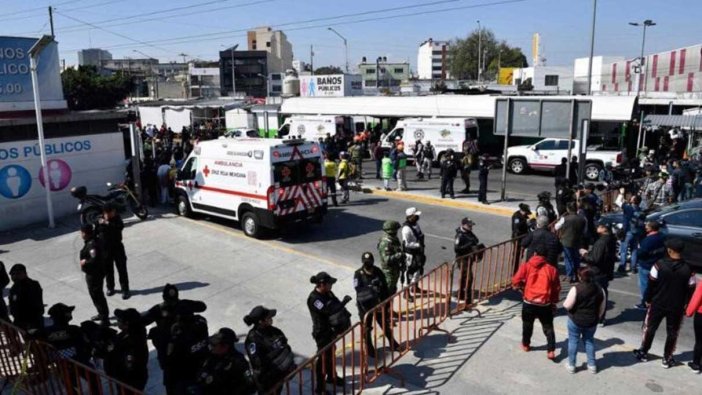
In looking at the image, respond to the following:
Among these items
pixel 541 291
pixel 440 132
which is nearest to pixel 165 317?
pixel 541 291

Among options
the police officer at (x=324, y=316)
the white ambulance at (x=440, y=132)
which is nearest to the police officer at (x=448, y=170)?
the white ambulance at (x=440, y=132)

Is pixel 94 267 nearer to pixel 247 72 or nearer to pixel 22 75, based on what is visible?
pixel 22 75

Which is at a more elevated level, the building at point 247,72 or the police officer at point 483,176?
the building at point 247,72

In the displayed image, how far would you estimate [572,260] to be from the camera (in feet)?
32.1

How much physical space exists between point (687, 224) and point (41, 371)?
1106 cm

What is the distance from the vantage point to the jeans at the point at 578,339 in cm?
648

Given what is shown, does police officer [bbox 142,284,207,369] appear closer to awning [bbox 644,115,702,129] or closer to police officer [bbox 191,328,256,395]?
police officer [bbox 191,328,256,395]

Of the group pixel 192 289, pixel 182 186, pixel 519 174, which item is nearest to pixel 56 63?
pixel 182 186

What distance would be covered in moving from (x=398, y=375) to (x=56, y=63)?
16.6 meters

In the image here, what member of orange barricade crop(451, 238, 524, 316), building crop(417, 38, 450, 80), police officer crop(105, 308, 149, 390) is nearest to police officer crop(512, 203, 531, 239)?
orange barricade crop(451, 238, 524, 316)

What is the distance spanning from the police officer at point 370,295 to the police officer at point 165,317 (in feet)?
6.05

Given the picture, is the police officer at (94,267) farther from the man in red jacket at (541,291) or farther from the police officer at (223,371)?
the man in red jacket at (541,291)

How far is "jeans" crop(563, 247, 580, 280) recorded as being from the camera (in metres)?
9.74

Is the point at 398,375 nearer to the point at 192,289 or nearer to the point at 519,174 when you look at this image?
the point at 192,289
